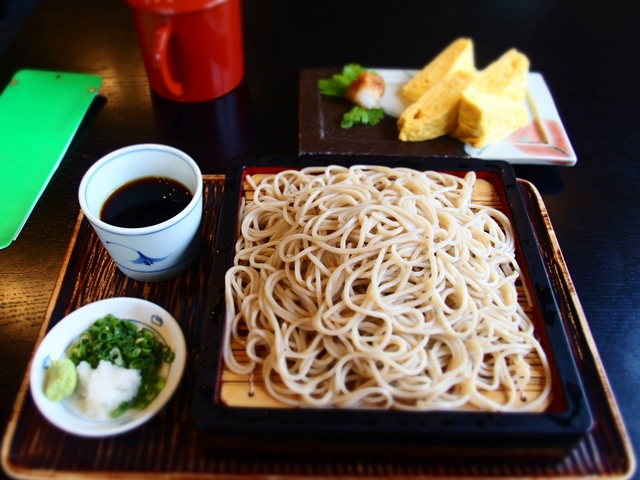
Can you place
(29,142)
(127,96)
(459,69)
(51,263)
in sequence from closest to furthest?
(51,263) < (29,142) < (459,69) < (127,96)

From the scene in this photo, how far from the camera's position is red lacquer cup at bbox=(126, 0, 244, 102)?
5.90 ft

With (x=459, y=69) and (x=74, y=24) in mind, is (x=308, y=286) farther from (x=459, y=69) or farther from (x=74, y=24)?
(x=74, y=24)

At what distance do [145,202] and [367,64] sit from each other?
157 cm

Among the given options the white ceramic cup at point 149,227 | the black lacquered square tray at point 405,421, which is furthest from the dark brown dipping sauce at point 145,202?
the black lacquered square tray at point 405,421

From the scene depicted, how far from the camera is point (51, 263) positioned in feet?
5.30

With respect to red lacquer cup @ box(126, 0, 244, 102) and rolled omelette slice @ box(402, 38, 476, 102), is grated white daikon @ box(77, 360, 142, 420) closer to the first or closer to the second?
red lacquer cup @ box(126, 0, 244, 102)

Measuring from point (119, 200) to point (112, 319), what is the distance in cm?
39

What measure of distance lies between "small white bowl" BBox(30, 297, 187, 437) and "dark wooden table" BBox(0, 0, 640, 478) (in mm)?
236

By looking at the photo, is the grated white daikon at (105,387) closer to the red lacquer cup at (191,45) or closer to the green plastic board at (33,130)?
the green plastic board at (33,130)

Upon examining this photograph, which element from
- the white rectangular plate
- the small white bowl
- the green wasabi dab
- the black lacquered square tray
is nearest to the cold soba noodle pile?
the black lacquered square tray

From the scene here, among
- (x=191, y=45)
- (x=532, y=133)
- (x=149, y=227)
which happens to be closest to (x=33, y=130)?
(x=191, y=45)

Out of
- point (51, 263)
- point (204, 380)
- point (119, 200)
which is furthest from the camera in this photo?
point (51, 263)

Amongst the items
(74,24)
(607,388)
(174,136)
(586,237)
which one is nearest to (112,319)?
(174,136)

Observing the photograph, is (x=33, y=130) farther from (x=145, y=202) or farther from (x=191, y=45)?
(x=145, y=202)
